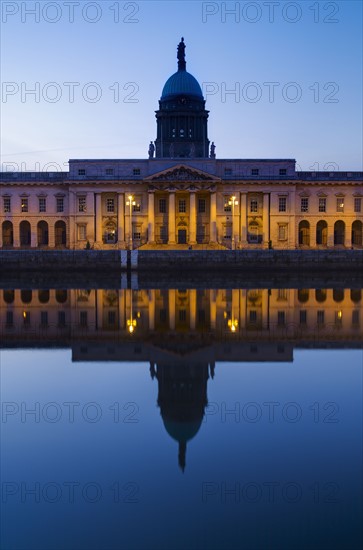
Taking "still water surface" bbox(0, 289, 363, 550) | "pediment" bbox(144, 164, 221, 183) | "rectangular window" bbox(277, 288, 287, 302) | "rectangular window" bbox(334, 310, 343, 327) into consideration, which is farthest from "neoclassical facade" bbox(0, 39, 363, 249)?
"still water surface" bbox(0, 289, 363, 550)

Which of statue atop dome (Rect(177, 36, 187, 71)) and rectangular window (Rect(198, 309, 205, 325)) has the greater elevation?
statue atop dome (Rect(177, 36, 187, 71))

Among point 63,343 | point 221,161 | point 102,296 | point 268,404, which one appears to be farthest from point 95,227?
point 268,404

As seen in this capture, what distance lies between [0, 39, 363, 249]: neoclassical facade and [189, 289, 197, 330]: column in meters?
35.1

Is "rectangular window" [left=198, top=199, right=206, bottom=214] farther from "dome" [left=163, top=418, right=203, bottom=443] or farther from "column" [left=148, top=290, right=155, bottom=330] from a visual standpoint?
"dome" [left=163, top=418, right=203, bottom=443]

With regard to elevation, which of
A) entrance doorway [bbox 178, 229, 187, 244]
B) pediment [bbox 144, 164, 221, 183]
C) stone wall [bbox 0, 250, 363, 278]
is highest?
pediment [bbox 144, 164, 221, 183]

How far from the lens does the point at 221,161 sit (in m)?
68.0

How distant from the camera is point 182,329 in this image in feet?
55.4

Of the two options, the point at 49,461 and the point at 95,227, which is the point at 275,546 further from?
the point at 95,227

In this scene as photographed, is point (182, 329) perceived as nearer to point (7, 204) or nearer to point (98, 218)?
point (98, 218)

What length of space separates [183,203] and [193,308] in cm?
4701

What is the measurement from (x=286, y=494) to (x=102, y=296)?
2225cm

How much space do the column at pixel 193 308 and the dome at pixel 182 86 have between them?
53.6m

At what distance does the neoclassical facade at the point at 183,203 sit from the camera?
66.7m

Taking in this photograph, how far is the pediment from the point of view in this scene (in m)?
64.9
